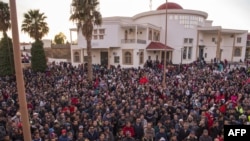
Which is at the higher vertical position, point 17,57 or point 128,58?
point 17,57

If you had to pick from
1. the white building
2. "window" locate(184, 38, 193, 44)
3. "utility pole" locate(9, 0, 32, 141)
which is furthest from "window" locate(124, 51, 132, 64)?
"utility pole" locate(9, 0, 32, 141)

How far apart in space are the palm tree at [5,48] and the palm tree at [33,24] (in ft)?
6.18

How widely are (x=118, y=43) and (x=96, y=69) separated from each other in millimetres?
4929

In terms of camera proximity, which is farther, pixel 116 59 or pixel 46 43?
pixel 46 43

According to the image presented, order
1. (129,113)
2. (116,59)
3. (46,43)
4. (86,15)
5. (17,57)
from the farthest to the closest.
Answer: (46,43) → (116,59) → (86,15) → (129,113) → (17,57)

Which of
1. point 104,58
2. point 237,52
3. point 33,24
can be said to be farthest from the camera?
point 237,52

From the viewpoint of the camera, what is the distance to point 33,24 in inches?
976

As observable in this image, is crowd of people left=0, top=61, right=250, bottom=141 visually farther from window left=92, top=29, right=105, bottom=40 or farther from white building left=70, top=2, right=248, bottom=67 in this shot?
window left=92, top=29, right=105, bottom=40

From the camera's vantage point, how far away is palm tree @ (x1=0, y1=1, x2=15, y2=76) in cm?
2248

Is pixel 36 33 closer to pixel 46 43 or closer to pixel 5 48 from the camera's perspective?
pixel 5 48

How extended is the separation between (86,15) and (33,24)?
8.27 metres

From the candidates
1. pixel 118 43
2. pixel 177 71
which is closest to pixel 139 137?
pixel 177 71

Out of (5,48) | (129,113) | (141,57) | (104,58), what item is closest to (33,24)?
(5,48)

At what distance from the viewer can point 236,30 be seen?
34.4 m
